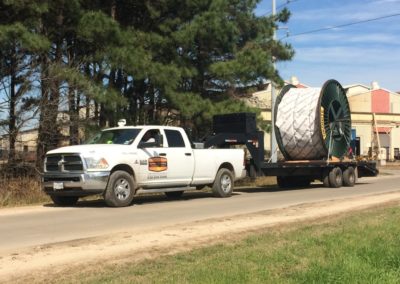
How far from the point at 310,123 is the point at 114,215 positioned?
37.0 feet

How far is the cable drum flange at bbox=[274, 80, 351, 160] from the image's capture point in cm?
2284

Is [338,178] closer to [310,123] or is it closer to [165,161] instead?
[310,123]

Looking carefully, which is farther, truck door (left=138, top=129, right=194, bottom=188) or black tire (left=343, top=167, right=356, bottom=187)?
black tire (left=343, top=167, right=356, bottom=187)

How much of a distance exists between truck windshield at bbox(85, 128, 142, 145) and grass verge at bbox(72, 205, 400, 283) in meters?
6.80

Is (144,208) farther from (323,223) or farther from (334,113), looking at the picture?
(334,113)

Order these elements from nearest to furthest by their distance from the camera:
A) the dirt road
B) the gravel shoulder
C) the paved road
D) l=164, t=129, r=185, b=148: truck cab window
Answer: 1. the gravel shoulder
2. the dirt road
3. the paved road
4. l=164, t=129, r=185, b=148: truck cab window

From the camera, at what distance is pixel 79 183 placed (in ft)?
48.4

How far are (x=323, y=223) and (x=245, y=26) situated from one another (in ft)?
49.9

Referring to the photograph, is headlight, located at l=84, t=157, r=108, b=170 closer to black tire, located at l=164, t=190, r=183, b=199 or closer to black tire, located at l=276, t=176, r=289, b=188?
black tire, located at l=164, t=190, r=183, b=199

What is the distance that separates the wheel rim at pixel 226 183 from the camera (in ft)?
60.8

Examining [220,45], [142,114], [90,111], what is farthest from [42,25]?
[220,45]

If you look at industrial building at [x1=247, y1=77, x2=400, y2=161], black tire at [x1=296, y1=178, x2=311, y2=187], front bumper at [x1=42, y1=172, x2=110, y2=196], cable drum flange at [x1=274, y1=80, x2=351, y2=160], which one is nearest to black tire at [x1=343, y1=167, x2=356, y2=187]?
cable drum flange at [x1=274, y1=80, x2=351, y2=160]

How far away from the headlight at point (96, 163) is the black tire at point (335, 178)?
11.3 metres

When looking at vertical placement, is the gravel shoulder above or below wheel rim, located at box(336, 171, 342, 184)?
below
